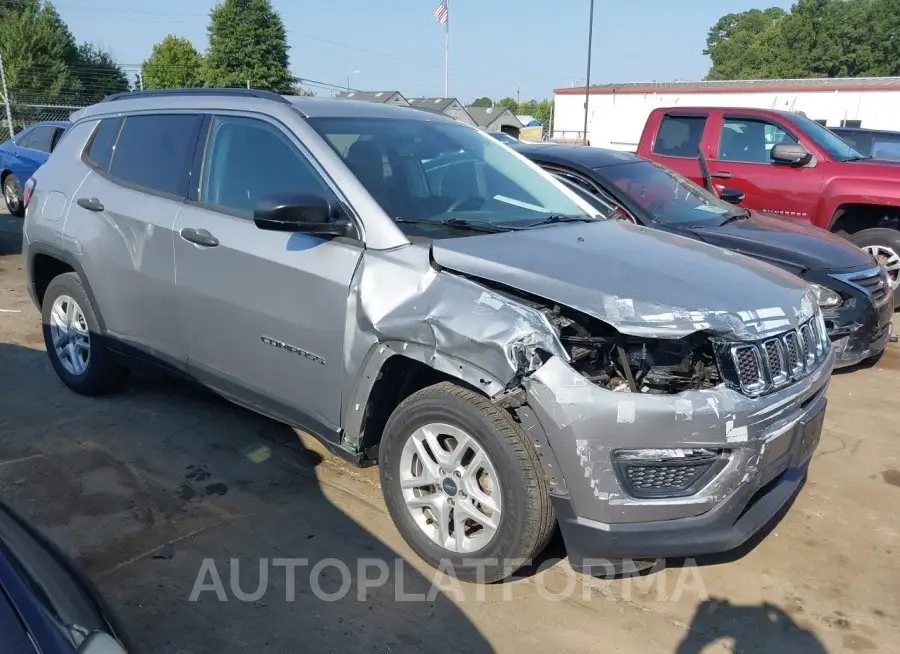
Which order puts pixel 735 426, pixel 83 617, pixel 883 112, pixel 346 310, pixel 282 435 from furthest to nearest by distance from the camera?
pixel 883 112 → pixel 282 435 → pixel 346 310 → pixel 735 426 → pixel 83 617

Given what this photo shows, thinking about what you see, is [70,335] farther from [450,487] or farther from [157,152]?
[450,487]

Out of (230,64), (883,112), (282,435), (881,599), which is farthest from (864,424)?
(230,64)

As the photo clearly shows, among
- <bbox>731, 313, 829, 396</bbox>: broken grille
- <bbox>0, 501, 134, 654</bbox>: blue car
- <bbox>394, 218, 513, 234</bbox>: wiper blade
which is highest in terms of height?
<bbox>394, 218, 513, 234</bbox>: wiper blade

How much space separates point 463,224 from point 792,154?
539cm

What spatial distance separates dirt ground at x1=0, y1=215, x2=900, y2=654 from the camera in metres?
2.74

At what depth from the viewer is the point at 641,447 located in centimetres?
256

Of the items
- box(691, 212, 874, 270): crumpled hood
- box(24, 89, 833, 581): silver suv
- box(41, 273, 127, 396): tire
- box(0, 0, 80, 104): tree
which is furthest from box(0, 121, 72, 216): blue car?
box(0, 0, 80, 104): tree

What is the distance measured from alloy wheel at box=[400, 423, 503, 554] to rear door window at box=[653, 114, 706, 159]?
20.9 feet

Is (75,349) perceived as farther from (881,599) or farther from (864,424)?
(864,424)

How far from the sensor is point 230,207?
146 inches

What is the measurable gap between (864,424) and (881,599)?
2076 millimetres

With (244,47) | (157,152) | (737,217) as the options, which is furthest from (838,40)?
(157,152)

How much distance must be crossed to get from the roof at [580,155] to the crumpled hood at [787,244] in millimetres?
1113

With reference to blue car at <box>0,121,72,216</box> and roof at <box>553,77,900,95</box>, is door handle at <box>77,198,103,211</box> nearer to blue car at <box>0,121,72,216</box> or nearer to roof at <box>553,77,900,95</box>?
blue car at <box>0,121,72,216</box>
